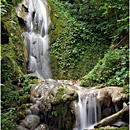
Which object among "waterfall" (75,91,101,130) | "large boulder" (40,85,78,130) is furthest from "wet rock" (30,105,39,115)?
"waterfall" (75,91,101,130)

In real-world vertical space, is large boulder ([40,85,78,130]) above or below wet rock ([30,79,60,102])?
below

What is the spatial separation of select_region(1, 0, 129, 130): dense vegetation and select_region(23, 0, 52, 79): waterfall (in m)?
0.55

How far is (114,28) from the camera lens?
1073 centimetres

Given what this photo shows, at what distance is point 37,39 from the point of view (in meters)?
10.8

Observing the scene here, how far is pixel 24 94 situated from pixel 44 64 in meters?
4.65

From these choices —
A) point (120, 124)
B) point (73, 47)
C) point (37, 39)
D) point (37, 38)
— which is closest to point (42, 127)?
point (120, 124)

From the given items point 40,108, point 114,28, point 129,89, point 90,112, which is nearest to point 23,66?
point 40,108

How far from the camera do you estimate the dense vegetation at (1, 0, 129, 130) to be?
6.58 m

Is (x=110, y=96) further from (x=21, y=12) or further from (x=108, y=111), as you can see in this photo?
(x=21, y=12)

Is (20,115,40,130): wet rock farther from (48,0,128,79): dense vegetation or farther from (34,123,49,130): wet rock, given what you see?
(48,0,128,79): dense vegetation

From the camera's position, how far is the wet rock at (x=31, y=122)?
495 centimetres

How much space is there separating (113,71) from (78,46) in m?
5.26

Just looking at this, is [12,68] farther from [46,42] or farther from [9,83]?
[46,42]

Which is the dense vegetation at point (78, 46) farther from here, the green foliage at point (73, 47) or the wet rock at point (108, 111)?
the wet rock at point (108, 111)
